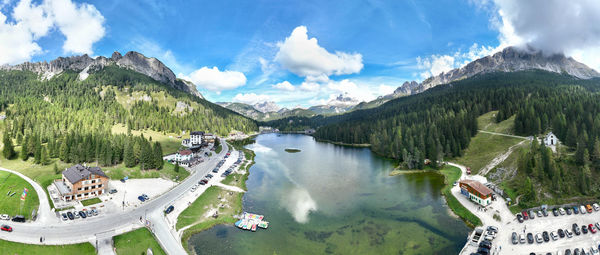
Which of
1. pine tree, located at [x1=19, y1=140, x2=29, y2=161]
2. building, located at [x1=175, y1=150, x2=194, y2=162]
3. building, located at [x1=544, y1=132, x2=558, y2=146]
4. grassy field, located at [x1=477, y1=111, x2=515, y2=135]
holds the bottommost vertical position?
building, located at [x1=175, y1=150, x2=194, y2=162]

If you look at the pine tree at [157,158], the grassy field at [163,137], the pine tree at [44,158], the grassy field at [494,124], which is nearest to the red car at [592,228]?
the grassy field at [494,124]

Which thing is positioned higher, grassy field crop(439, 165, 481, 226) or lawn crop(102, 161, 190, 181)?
lawn crop(102, 161, 190, 181)

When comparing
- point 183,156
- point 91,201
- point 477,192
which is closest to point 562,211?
point 477,192

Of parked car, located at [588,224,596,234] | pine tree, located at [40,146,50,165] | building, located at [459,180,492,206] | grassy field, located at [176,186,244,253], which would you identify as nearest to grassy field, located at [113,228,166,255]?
grassy field, located at [176,186,244,253]

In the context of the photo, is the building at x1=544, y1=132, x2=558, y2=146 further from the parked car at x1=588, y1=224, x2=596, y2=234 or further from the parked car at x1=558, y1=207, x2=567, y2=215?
the parked car at x1=588, y1=224, x2=596, y2=234

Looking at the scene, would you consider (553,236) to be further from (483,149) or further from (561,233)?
(483,149)

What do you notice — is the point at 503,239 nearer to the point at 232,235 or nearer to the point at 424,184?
the point at 424,184

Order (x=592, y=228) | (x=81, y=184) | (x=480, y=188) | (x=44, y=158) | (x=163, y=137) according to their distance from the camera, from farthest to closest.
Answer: (x=163, y=137) < (x=44, y=158) < (x=480, y=188) < (x=81, y=184) < (x=592, y=228)
